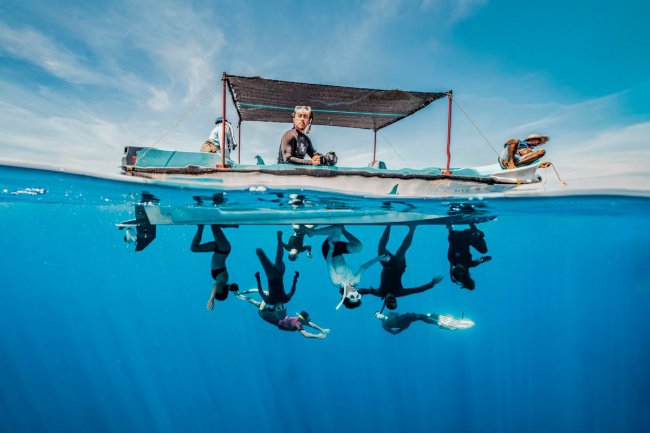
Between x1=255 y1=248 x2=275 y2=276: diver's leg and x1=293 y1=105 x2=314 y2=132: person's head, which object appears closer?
x1=293 y1=105 x2=314 y2=132: person's head

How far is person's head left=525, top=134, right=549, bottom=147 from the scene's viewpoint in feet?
16.8

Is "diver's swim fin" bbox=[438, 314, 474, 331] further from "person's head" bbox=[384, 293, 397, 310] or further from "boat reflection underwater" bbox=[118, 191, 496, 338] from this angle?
"person's head" bbox=[384, 293, 397, 310]

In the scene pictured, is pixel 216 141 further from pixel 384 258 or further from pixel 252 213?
pixel 384 258

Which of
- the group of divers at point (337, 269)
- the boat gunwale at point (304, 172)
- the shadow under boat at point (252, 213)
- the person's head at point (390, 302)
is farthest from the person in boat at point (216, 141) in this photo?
the person's head at point (390, 302)

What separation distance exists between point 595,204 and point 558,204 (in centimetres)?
157

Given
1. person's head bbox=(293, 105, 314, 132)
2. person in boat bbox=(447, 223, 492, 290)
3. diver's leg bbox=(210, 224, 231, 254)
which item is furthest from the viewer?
person in boat bbox=(447, 223, 492, 290)

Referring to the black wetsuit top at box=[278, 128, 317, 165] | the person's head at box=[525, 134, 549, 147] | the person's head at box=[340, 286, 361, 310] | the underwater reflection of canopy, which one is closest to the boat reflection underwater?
the person's head at box=[340, 286, 361, 310]

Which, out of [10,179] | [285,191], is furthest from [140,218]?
[285,191]

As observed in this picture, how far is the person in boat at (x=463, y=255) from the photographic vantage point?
23.3 feet

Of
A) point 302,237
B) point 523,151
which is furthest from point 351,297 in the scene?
point 523,151

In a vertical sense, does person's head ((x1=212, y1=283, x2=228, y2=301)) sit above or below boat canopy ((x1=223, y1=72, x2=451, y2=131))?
below

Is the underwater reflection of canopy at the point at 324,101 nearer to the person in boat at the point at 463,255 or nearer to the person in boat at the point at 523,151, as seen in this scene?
the person in boat at the point at 523,151

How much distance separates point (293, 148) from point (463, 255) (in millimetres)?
5083

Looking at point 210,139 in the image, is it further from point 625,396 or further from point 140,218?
point 625,396
